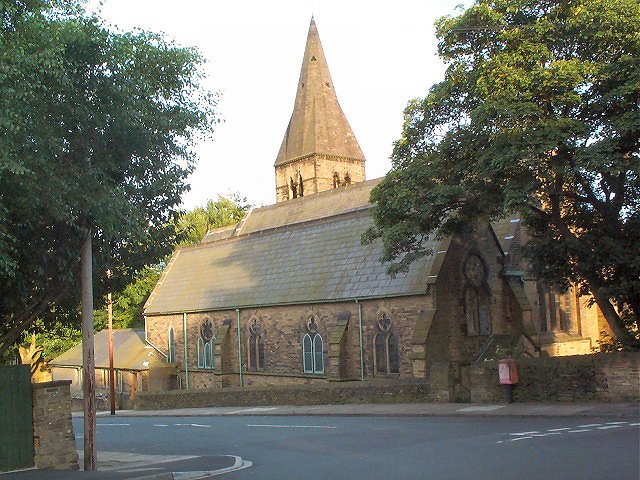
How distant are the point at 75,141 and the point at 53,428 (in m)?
5.68

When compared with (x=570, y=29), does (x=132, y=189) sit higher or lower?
lower

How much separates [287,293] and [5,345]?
79.7ft

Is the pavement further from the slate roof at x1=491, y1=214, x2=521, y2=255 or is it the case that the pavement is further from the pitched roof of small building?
the pitched roof of small building

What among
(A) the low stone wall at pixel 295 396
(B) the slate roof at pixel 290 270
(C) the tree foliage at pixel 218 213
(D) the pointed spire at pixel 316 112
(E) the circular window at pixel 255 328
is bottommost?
(A) the low stone wall at pixel 295 396

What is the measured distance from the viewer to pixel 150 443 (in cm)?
1983

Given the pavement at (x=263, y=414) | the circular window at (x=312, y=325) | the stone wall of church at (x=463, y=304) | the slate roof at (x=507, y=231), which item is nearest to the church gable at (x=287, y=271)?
the circular window at (x=312, y=325)

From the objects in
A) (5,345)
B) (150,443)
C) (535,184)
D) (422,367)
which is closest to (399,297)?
(422,367)

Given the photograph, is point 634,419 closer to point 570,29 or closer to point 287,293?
point 570,29

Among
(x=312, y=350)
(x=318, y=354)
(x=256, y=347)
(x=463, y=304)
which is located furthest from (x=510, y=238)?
(x=256, y=347)

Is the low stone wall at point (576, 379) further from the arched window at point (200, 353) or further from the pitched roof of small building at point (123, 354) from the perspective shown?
the pitched roof of small building at point (123, 354)

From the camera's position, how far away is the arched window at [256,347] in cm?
4000

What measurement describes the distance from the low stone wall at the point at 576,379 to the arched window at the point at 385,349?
341 inches

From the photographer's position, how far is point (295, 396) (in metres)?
30.6

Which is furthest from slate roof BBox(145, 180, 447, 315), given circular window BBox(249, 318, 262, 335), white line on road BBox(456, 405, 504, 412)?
white line on road BBox(456, 405, 504, 412)
